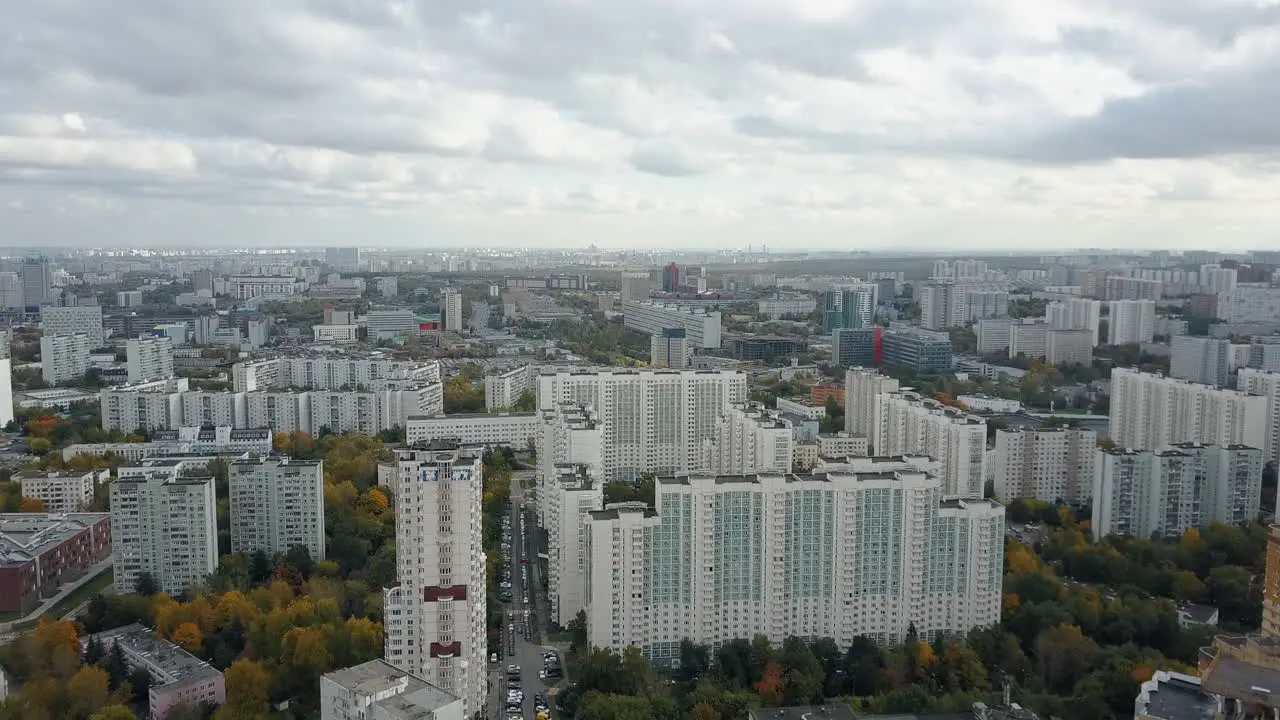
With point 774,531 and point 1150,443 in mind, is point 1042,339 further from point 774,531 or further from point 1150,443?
point 774,531

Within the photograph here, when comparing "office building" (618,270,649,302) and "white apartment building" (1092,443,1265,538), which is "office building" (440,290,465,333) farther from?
"white apartment building" (1092,443,1265,538)

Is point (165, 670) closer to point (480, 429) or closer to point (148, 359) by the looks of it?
point (480, 429)

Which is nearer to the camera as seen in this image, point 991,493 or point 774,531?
point 774,531

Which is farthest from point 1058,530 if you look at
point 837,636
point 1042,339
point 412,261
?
point 412,261

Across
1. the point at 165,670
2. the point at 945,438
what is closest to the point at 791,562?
the point at 945,438

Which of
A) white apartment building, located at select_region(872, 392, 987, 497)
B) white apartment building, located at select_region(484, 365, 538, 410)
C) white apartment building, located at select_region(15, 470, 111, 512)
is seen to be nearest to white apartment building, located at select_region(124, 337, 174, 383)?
white apartment building, located at select_region(484, 365, 538, 410)

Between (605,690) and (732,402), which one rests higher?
(732,402)

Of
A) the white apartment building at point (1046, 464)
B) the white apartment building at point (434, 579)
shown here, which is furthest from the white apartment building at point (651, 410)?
the white apartment building at point (434, 579)
